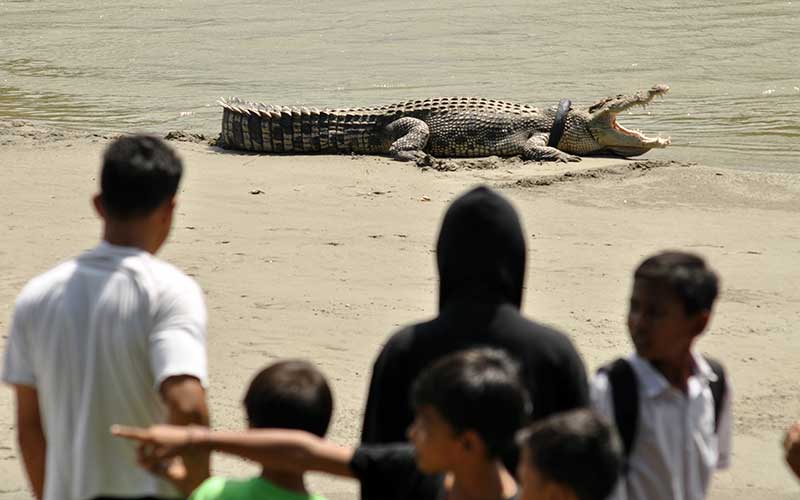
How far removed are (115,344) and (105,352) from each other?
0.03 m

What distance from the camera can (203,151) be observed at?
11.9m

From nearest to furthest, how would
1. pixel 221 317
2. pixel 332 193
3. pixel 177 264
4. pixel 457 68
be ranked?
pixel 221 317, pixel 177 264, pixel 332 193, pixel 457 68

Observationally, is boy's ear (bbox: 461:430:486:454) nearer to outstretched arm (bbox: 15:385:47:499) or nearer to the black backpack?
the black backpack

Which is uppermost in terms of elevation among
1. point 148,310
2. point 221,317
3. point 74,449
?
point 148,310

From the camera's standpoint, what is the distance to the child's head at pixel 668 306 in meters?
3.06

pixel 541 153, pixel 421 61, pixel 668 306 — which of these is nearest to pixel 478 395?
pixel 668 306

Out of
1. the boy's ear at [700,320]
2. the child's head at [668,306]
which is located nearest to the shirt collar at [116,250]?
the child's head at [668,306]

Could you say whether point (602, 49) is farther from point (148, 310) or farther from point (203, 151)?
point (148, 310)

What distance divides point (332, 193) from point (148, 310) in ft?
22.1

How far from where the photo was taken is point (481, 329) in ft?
10.0

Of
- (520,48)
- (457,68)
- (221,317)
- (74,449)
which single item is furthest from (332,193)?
(520,48)

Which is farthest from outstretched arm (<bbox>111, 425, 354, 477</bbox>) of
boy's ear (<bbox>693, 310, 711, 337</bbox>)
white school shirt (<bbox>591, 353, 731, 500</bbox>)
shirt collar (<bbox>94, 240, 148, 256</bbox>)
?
boy's ear (<bbox>693, 310, 711, 337</bbox>)

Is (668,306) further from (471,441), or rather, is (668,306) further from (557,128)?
(557,128)

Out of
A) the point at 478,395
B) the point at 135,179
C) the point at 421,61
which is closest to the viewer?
the point at 478,395
